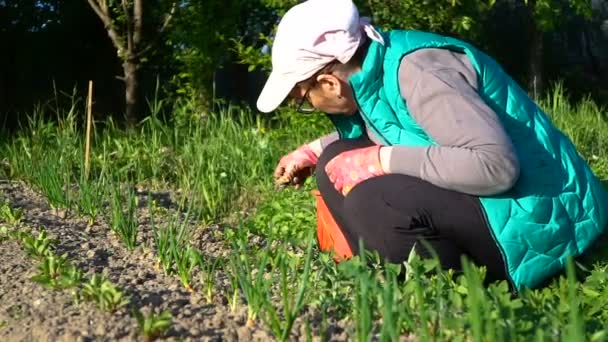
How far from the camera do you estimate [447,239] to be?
8.77 feet

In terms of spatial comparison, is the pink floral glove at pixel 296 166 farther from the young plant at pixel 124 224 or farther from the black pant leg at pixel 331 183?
the young plant at pixel 124 224

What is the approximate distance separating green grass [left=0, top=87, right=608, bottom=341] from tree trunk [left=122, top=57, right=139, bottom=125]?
656 millimetres

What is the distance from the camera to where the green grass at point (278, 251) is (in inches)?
71.1

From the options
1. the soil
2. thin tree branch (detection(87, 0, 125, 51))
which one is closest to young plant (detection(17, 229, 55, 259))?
the soil

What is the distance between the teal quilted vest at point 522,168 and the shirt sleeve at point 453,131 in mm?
→ 66

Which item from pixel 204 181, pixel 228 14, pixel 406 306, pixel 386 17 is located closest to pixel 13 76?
pixel 228 14

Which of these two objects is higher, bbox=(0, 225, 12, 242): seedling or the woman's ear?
the woman's ear

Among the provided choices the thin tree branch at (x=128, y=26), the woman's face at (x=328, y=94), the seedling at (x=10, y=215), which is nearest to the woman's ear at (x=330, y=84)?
the woman's face at (x=328, y=94)

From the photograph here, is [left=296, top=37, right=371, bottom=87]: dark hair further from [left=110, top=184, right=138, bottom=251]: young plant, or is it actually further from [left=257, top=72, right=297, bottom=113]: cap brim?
[left=110, top=184, right=138, bottom=251]: young plant

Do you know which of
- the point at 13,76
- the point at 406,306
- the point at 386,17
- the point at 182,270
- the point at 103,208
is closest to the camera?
the point at 406,306

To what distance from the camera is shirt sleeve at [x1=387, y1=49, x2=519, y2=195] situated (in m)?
2.39

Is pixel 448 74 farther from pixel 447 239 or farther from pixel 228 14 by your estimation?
pixel 228 14

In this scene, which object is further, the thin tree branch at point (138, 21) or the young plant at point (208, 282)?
the thin tree branch at point (138, 21)

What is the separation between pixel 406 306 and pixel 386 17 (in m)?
4.63
